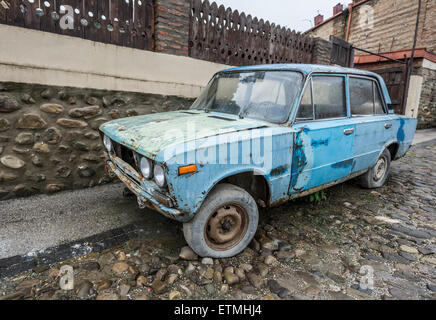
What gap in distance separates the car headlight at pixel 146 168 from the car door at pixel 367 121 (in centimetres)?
258

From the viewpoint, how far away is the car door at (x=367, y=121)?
3418mm

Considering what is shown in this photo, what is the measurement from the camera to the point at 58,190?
3.76 m

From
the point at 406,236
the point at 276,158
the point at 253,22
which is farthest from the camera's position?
the point at 253,22

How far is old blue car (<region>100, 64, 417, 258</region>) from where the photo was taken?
6.82ft

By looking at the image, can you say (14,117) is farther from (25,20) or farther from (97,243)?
(97,243)

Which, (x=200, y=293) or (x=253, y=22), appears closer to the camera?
(x=200, y=293)

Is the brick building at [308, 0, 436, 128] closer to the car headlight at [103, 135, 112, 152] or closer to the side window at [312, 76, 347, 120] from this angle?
the side window at [312, 76, 347, 120]

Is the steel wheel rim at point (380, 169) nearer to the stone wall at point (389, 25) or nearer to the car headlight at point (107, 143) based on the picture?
the car headlight at point (107, 143)

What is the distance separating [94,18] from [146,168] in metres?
2.99

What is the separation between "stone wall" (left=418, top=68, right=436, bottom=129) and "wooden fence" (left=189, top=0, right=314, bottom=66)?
7.51 meters

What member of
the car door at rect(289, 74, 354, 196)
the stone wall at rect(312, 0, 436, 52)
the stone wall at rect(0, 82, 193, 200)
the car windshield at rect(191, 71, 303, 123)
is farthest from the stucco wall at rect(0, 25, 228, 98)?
the stone wall at rect(312, 0, 436, 52)

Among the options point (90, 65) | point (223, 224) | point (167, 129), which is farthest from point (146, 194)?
point (90, 65)

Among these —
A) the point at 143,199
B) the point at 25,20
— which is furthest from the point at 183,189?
the point at 25,20

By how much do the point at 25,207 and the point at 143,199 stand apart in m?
2.08
